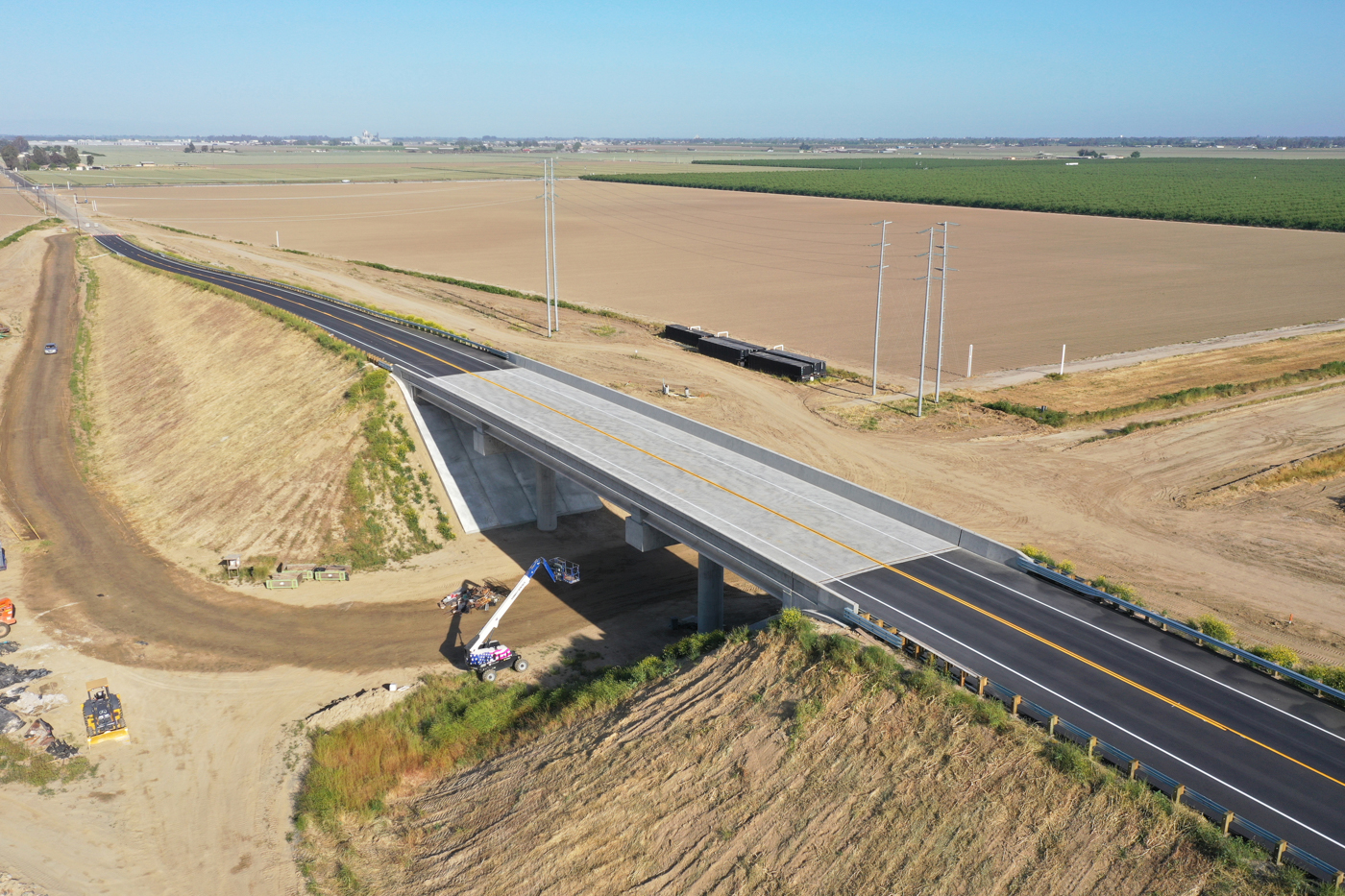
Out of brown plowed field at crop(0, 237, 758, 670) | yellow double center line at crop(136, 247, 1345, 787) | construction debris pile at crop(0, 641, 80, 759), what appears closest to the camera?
yellow double center line at crop(136, 247, 1345, 787)

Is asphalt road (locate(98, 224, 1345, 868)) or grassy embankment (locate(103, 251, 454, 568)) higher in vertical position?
asphalt road (locate(98, 224, 1345, 868))

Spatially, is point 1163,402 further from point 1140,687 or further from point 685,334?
point 1140,687

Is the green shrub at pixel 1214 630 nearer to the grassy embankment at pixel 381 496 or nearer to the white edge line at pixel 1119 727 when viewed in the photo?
the white edge line at pixel 1119 727

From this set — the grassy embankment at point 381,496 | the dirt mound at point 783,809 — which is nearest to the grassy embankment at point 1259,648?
the dirt mound at point 783,809

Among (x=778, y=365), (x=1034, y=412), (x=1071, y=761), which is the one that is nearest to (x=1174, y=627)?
(x=1071, y=761)

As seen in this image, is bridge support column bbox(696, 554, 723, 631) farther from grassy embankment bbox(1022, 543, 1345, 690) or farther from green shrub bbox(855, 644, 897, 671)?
grassy embankment bbox(1022, 543, 1345, 690)

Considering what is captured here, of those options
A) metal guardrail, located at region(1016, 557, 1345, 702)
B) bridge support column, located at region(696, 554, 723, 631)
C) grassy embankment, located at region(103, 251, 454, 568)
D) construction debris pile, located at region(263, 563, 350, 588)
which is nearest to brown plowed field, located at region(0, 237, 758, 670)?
construction debris pile, located at region(263, 563, 350, 588)

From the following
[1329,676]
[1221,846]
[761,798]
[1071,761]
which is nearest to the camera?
[1221,846]
